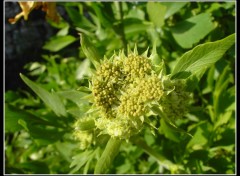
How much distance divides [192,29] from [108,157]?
0.71 meters

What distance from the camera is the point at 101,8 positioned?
5.31 feet

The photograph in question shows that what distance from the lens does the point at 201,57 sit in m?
1.01

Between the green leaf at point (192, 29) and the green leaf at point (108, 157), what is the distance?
0.61 metres

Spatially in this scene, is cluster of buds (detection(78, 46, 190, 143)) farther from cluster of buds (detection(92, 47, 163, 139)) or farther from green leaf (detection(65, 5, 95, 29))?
green leaf (detection(65, 5, 95, 29))

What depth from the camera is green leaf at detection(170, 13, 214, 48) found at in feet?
4.86

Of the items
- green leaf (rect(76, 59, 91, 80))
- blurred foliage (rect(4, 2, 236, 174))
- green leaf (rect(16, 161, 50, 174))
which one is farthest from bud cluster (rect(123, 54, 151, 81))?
green leaf (rect(76, 59, 91, 80))

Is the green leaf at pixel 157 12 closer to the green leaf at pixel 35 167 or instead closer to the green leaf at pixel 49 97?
the green leaf at pixel 49 97

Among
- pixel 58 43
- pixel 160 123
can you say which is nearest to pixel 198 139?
pixel 160 123

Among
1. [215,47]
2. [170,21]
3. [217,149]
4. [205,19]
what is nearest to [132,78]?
[215,47]

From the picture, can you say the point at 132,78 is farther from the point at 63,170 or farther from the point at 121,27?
the point at 63,170

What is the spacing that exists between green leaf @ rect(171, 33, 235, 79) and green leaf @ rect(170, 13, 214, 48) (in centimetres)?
48

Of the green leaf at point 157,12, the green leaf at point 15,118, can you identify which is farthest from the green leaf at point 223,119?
the green leaf at point 15,118

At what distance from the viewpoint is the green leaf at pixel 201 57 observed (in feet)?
3.22

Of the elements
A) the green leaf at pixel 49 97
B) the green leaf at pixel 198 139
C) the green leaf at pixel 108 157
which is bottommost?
the green leaf at pixel 198 139
